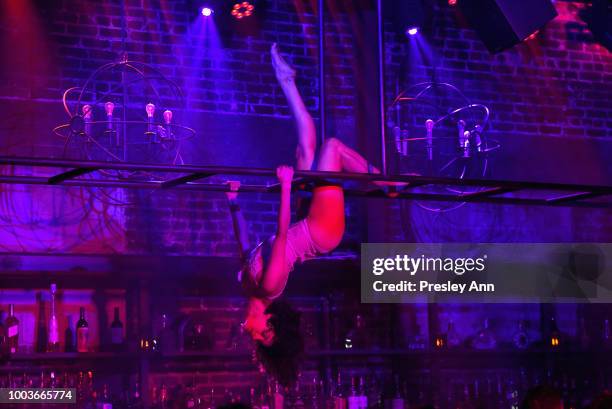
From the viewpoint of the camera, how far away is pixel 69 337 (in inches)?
232

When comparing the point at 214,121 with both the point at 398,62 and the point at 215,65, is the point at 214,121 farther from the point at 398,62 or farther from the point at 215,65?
the point at 398,62

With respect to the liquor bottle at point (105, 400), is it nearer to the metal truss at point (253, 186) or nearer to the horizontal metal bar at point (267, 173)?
the metal truss at point (253, 186)

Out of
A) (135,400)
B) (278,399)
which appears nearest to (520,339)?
(278,399)

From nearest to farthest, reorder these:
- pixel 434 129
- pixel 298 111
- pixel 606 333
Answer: pixel 298 111 < pixel 434 129 < pixel 606 333

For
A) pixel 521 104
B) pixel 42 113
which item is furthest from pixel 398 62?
pixel 42 113

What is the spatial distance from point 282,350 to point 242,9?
277 centimetres

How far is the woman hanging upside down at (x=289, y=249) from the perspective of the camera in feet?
15.4

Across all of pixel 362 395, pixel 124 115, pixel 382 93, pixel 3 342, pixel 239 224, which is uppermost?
pixel 124 115

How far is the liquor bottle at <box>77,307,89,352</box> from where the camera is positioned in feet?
19.1

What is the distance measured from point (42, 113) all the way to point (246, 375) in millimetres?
2241

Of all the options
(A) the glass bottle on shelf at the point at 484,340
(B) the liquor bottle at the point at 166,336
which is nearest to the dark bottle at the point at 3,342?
(B) the liquor bottle at the point at 166,336

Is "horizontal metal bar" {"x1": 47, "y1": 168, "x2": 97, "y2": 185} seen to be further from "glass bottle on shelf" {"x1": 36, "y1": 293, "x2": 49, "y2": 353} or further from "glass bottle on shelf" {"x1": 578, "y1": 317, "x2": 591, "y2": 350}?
"glass bottle on shelf" {"x1": 578, "y1": 317, "x2": 591, "y2": 350}

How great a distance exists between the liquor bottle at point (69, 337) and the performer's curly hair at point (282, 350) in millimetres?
1497

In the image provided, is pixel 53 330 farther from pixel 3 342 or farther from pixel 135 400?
pixel 135 400
